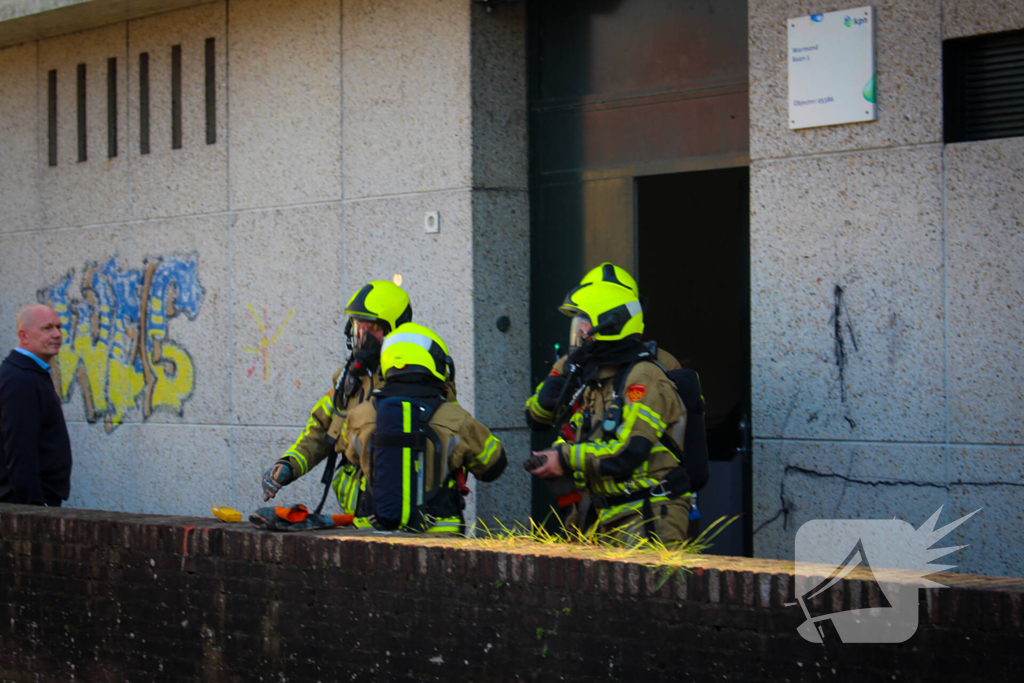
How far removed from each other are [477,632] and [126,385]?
5626 millimetres

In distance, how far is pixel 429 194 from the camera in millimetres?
6934

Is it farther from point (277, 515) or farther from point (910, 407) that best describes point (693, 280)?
point (277, 515)

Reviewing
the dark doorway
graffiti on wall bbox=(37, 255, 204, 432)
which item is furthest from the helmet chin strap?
graffiti on wall bbox=(37, 255, 204, 432)

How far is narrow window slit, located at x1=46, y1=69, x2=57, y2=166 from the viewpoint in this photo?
8859 millimetres

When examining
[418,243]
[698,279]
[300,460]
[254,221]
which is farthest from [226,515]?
[698,279]

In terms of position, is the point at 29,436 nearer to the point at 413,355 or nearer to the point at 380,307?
the point at 380,307

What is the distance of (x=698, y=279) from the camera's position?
7398mm

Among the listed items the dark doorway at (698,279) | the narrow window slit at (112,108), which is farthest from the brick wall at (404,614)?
the narrow window slit at (112,108)

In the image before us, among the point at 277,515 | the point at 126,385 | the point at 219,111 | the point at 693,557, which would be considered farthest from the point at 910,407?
the point at 126,385

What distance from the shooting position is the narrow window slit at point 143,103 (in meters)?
8.34

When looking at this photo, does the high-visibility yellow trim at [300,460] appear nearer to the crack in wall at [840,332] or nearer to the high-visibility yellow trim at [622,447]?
the high-visibility yellow trim at [622,447]

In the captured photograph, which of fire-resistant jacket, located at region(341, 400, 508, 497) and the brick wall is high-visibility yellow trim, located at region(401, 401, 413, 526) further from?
the brick wall

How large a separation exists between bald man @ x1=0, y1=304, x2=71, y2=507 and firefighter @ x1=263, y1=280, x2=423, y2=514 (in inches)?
Result: 62.2

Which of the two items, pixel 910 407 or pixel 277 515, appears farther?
pixel 910 407
